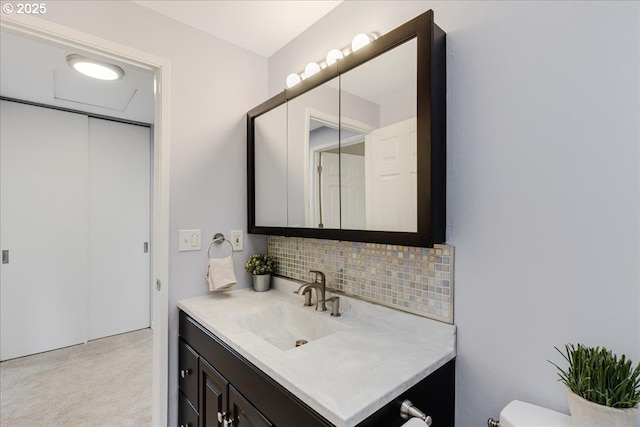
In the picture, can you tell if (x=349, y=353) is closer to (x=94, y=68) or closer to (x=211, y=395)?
(x=211, y=395)

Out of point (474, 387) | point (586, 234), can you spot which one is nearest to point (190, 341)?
point (474, 387)

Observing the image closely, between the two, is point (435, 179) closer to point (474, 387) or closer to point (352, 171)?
point (352, 171)

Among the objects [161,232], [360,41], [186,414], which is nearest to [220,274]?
[161,232]

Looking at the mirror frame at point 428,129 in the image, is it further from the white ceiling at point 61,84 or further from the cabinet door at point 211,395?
the white ceiling at point 61,84

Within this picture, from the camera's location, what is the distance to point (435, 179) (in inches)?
38.3

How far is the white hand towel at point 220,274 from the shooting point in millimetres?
1626

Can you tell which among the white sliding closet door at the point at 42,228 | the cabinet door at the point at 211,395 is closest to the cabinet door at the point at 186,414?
the cabinet door at the point at 211,395

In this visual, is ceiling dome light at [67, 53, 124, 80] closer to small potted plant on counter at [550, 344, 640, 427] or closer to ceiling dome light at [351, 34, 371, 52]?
ceiling dome light at [351, 34, 371, 52]

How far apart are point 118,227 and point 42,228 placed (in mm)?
594

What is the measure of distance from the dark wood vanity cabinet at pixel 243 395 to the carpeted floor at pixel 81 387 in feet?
2.67

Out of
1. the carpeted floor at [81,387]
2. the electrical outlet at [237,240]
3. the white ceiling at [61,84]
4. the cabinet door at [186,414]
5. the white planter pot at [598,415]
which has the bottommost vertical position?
the carpeted floor at [81,387]

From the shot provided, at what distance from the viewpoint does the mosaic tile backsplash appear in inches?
42.3

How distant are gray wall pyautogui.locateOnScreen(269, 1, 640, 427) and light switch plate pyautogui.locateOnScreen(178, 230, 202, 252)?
4.30ft

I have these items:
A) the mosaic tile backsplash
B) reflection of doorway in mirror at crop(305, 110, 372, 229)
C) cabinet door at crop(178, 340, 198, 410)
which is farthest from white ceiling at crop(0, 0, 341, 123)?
cabinet door at crop(178, 340, 198, 410)
